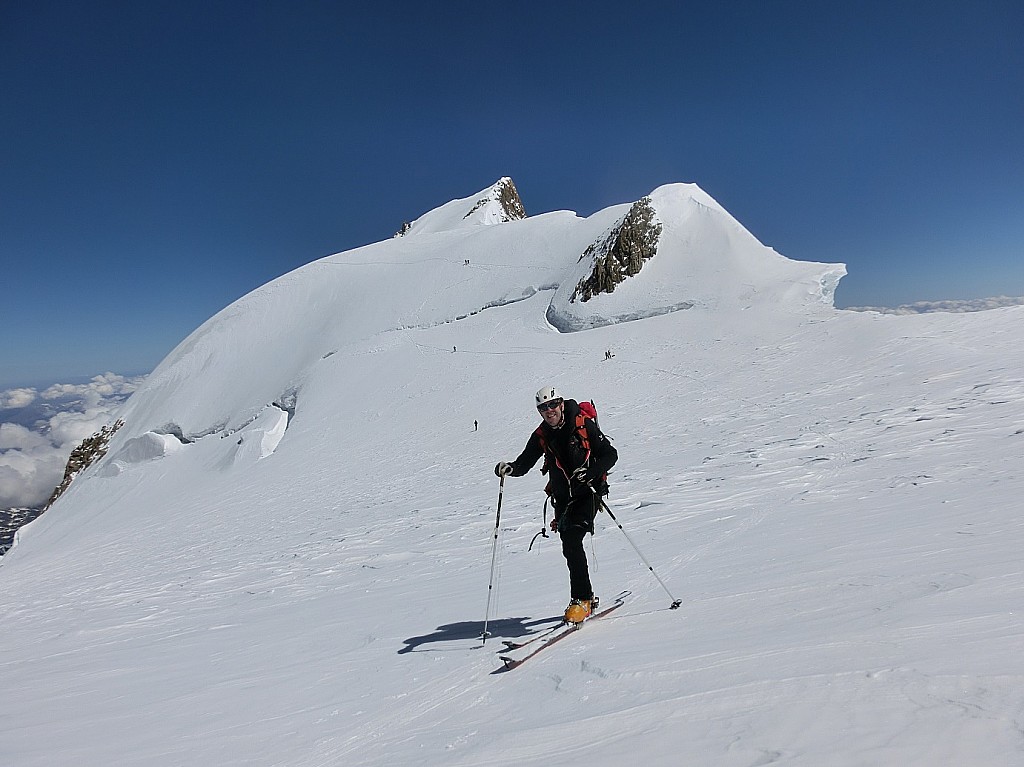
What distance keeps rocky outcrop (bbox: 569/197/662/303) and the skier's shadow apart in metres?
33.3

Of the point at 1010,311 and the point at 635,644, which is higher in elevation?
the point at 1010,311

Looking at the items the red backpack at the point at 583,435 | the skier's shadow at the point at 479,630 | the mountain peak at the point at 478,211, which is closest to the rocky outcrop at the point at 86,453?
the mountain peak at the point at 478,211

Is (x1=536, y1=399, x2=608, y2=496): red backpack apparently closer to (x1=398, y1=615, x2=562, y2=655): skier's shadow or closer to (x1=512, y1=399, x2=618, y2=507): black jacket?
(x1=512, y1=399, x2=618, y2=507): black jacket

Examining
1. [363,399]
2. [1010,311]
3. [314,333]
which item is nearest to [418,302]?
[314,333]

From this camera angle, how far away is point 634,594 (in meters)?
5.20

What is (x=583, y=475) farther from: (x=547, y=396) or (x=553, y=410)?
(x=547, y=396)

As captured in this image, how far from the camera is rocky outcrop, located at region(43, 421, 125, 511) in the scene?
156 feet

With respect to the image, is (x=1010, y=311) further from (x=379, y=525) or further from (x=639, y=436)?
(x=379, y=525)

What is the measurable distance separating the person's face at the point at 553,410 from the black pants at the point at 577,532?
727mm

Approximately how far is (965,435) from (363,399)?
2824 cm

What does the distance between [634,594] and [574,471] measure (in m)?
1.50

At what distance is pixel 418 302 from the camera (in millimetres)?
46688

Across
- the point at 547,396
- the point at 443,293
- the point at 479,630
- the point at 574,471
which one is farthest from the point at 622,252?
the point at 479,630

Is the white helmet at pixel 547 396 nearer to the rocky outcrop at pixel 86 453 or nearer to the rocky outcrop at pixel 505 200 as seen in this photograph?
the rocky outcrop at pixel 86 453
